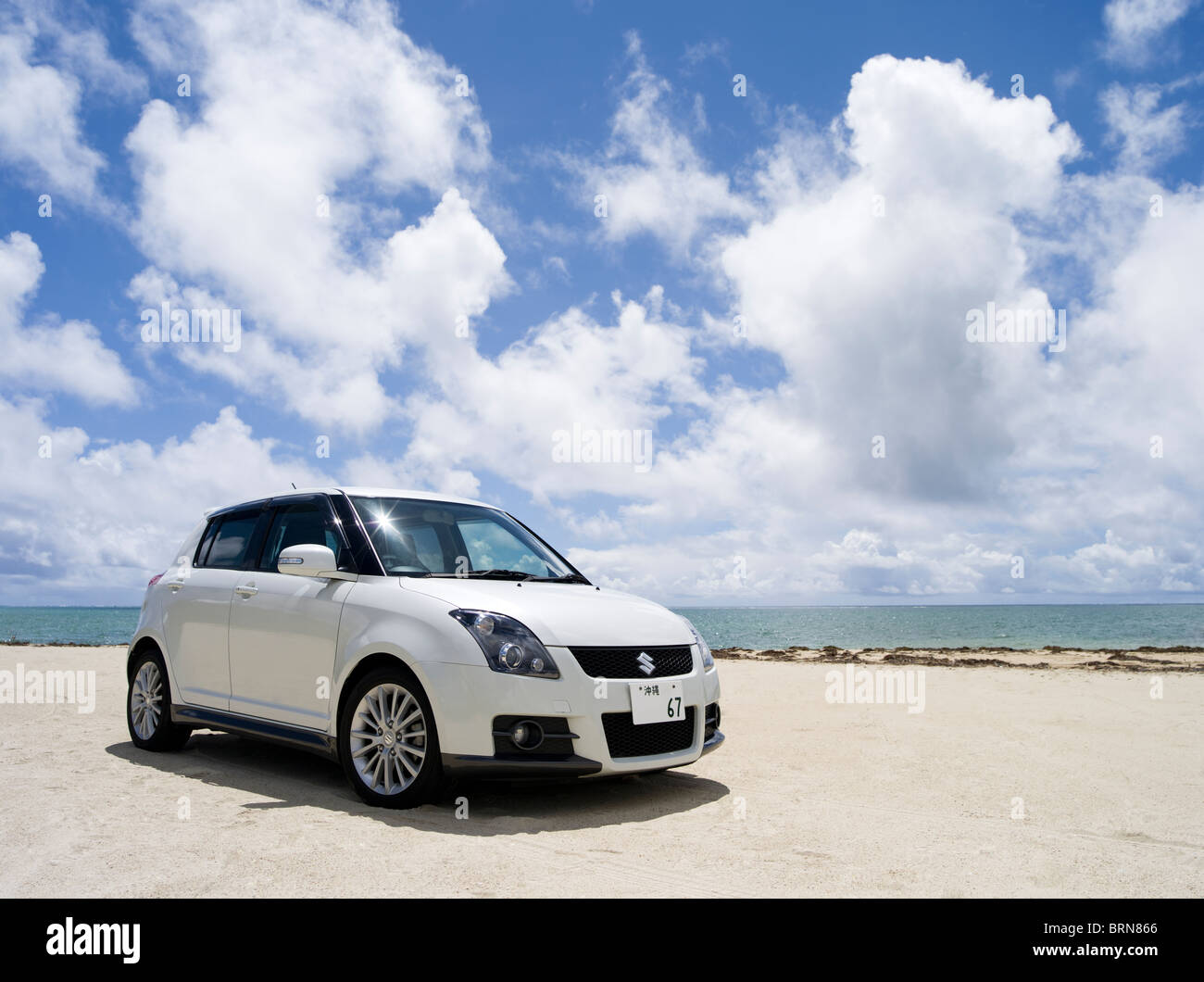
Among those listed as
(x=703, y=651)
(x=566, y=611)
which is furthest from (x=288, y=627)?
(x=703, y=651)

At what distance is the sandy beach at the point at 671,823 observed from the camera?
12.7 feet

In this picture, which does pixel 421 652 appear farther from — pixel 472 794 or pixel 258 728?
pixel 258 728

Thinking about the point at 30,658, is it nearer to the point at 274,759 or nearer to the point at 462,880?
the point at 274,759

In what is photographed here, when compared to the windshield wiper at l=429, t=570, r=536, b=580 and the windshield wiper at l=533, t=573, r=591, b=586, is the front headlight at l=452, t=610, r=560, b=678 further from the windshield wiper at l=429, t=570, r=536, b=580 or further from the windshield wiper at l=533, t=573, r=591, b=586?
the windshield wiper at l=533, t=573, r=591, b=586

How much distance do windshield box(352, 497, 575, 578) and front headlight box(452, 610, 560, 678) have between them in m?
0.86

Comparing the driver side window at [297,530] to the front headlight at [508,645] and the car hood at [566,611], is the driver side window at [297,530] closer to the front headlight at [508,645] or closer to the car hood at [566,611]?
the car hood at [566,611]

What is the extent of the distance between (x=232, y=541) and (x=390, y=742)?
2618 mm

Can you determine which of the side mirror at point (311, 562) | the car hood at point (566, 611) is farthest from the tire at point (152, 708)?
the car hood at point (566, 611)

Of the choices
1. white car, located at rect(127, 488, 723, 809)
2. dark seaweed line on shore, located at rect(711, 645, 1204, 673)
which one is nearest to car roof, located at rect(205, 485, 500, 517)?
white car, located at rect(127, 488, 723, 809)

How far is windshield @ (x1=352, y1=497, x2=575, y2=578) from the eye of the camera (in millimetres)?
5918

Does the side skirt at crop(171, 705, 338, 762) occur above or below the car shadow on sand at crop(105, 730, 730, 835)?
above

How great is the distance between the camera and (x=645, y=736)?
5238 millimetres

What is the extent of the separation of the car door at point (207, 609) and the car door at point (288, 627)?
0.60ft
